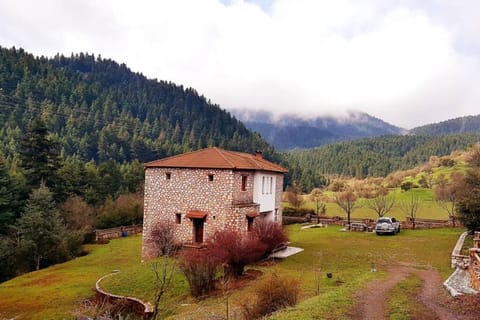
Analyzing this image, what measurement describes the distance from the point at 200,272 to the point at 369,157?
13326 cm

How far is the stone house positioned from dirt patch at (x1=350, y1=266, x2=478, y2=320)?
378 inches

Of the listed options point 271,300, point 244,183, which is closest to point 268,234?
point 244,183

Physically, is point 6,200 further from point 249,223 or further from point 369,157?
point 369,157

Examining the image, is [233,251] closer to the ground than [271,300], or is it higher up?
higher up

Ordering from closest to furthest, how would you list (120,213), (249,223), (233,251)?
(233,251) < (249,223) < (120,213)

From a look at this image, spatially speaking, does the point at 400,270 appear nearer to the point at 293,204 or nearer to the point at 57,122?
the point at 293,204

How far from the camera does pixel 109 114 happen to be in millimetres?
129250

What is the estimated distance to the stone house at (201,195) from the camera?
23.9m

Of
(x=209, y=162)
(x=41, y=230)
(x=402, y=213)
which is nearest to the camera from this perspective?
(x=209, y=162)

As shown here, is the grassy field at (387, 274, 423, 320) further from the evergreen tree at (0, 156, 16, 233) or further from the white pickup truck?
the evergreen tree at (0, 156, 16, 233)

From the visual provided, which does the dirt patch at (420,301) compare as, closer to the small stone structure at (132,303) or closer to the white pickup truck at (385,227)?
the small stone structure at (132,303)

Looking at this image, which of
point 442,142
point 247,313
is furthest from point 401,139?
point 247,313

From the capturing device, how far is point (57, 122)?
360 ft

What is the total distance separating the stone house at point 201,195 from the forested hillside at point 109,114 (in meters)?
58.9
